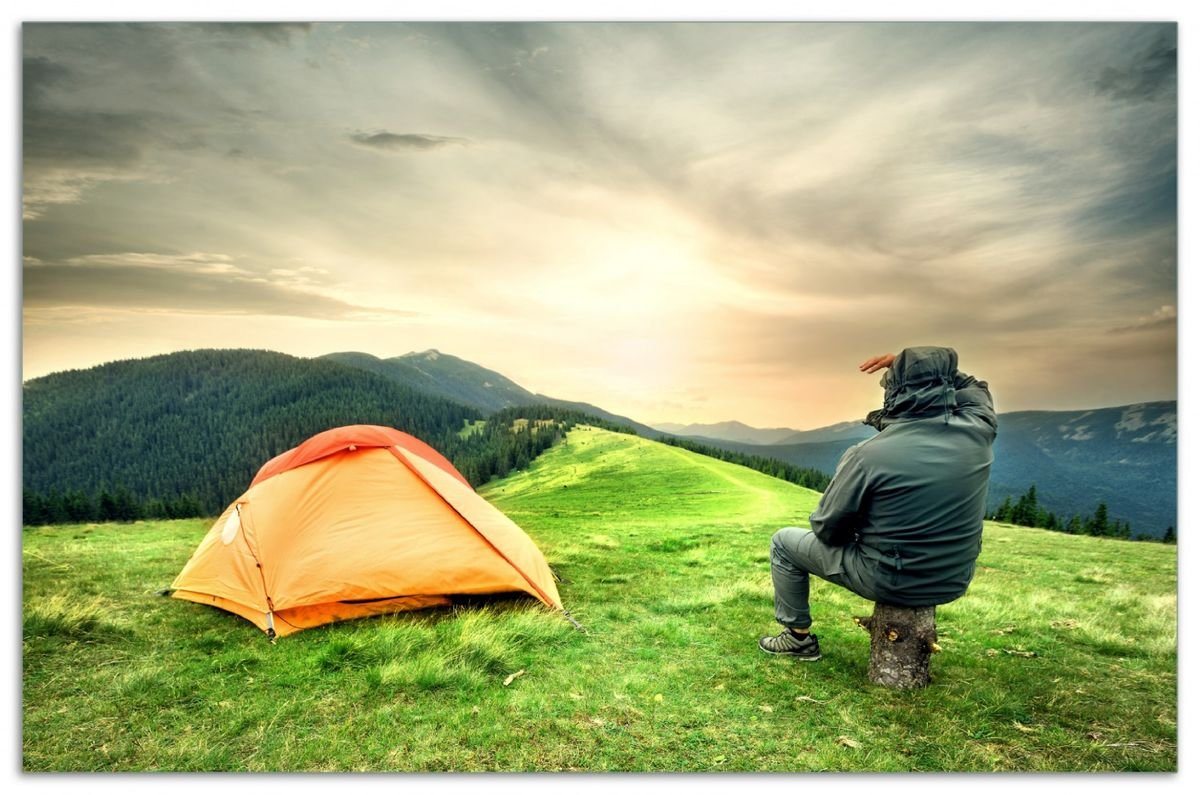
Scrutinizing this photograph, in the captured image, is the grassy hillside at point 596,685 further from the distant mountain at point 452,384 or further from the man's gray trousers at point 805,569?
the distant mountain at point 452,384

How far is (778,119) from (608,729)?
568cm

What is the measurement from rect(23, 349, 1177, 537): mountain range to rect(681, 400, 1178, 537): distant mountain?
13 mm

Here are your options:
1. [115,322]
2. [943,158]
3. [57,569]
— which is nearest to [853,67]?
[943,158]

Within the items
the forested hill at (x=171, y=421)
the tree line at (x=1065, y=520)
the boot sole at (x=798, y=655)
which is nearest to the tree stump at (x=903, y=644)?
the boot sole at (x=798, y=655)

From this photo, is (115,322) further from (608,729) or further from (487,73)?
(608,729)

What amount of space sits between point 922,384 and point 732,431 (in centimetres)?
418

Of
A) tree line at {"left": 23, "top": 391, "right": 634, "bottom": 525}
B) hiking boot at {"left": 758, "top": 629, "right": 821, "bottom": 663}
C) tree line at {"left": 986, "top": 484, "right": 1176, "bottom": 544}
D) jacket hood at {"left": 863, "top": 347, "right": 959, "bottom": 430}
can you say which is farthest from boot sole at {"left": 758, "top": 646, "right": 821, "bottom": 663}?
tree line at {"left": 23, "top": 391, "right": 634, "bottom": 525}

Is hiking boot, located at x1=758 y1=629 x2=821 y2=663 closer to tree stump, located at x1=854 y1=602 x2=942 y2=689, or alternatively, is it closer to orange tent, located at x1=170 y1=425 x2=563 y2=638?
tree stump, located at x1=854 y1=602 x2=942 y2=689

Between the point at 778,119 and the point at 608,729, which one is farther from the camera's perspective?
the point at 778,119

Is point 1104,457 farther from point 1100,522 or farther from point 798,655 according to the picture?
point 798,655

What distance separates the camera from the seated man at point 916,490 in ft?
12.7

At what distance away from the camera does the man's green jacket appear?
385cm

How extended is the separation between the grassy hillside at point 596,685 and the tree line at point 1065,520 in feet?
0.85

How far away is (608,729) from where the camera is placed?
4.02 m
